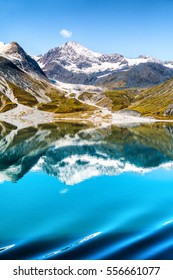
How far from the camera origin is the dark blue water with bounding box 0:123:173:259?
98.0 feet

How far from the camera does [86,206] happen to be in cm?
4766

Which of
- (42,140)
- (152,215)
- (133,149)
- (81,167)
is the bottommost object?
(152,215)

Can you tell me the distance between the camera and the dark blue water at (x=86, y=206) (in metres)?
29.9

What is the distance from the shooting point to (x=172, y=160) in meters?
92.3

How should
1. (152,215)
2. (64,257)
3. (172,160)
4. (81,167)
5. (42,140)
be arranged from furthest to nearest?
(42,140) → (172,160) → (81,167) → (152,215) → (64,257)

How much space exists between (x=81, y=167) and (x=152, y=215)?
39.6 m

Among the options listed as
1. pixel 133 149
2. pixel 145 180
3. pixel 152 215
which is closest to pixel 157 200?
pixel 152 215

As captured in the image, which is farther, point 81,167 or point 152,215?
point 81,167

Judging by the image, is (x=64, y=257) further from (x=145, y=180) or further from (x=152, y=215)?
(x=145, y=180)

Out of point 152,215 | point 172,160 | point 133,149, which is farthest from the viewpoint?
point 133,149

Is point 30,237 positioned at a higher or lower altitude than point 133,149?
lower

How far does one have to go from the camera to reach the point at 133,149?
114500mm

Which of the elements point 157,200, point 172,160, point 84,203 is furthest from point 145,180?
point 172,160

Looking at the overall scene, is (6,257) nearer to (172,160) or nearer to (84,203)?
(84,203)
